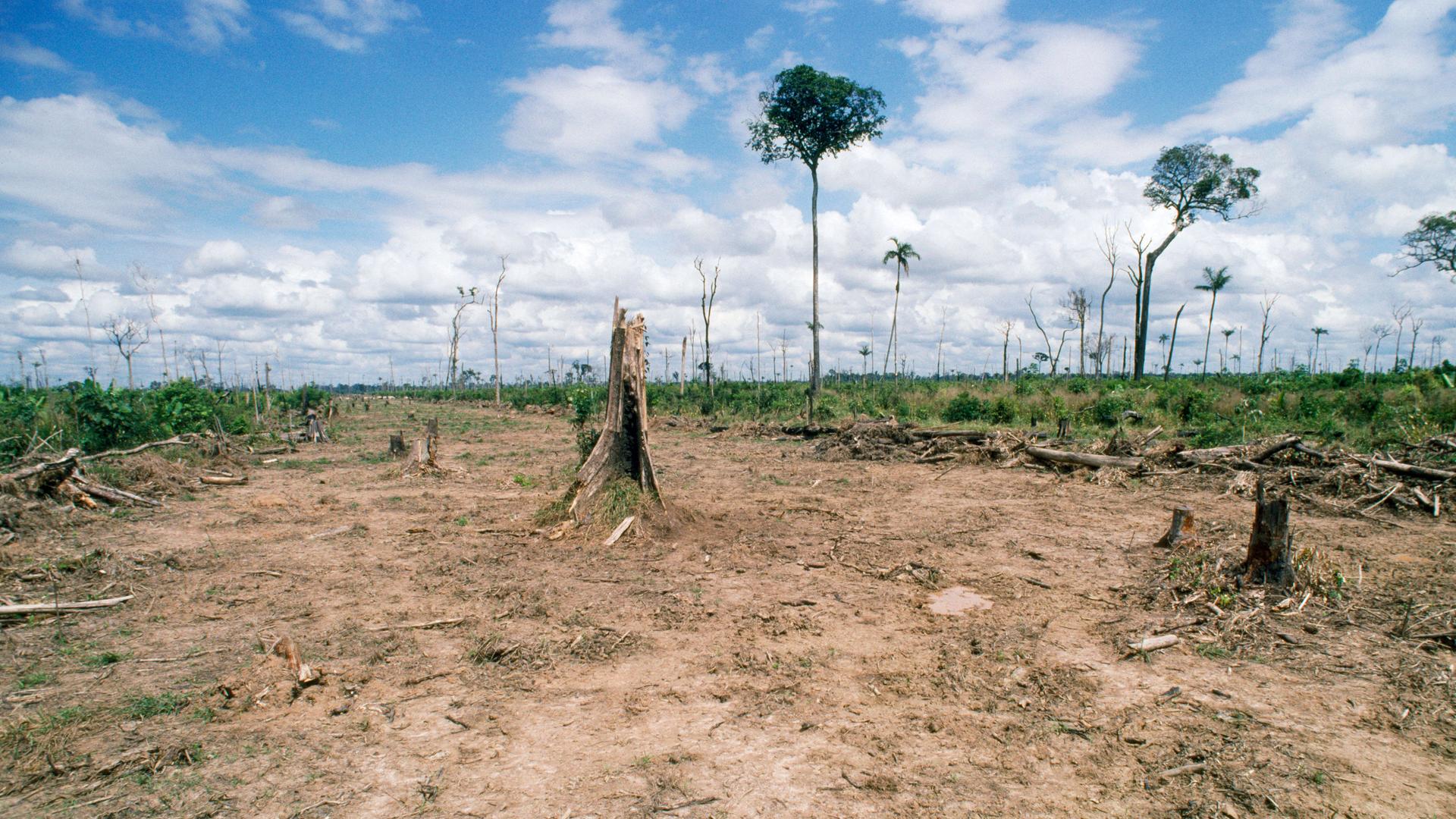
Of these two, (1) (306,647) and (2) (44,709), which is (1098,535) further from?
(2) (44,709)

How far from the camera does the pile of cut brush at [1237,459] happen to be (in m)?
8.81

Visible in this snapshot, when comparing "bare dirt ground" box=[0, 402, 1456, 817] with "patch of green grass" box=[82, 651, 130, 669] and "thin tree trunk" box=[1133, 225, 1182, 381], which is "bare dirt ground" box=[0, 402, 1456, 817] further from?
"thin tree trunk" box=[1133, 225, 1182, 381]

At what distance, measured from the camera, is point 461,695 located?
13.6ft

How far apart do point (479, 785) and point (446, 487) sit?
9058 mm

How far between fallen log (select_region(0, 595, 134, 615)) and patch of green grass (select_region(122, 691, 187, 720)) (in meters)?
2.07

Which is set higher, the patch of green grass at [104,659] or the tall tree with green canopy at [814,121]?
the tall tree with green canopy at [814,121]

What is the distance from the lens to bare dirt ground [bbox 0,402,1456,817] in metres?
3.15

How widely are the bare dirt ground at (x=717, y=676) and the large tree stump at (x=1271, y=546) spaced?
0.27 metres

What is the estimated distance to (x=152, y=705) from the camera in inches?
153

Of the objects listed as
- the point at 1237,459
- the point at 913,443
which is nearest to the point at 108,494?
the point at 913,443

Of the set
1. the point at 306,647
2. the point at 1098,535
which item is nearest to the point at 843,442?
the point at 1098,535

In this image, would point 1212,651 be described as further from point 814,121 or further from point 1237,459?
point 814,121

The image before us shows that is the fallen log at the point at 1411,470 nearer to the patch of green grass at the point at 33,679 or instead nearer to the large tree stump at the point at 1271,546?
the large tree stump at the point at 1271,546

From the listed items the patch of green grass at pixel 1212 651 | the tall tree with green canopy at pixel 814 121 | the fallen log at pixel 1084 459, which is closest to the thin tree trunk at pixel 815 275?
the tall tree with green canopy at pixel 814 121
